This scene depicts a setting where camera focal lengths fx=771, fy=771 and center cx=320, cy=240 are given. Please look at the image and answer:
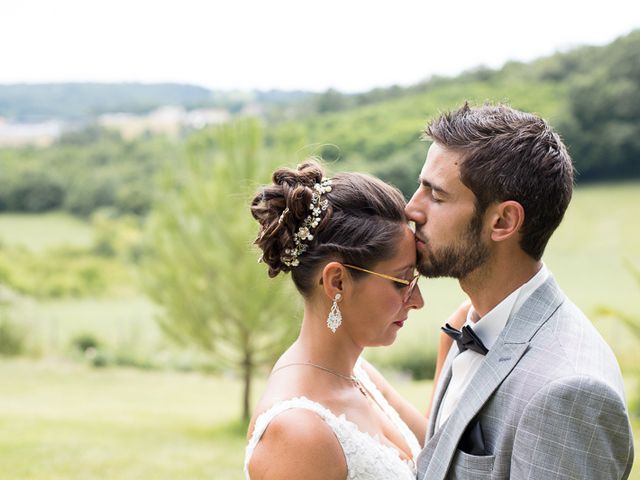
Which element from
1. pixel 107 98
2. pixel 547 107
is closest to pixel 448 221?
pixel 547 107

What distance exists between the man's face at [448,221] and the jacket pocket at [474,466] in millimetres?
478

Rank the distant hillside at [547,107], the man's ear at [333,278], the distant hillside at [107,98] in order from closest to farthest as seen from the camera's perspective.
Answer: the man's ear at [333,278] < the distant hillside at [547,107] < the distant hillside at [107,98]

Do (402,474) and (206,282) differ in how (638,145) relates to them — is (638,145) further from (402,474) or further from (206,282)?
(402,474)

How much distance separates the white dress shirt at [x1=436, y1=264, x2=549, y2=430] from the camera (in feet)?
6.86

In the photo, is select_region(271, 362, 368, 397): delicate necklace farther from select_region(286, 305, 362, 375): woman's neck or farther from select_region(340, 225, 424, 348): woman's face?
select_region(340, 225, 424, 348): woman's face

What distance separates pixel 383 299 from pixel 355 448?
16.4 inches

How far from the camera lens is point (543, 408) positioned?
179cm

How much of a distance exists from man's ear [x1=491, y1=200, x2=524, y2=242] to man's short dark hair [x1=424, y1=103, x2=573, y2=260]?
0.02m

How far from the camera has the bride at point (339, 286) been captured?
6.93 feet

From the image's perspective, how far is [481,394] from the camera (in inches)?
77.7

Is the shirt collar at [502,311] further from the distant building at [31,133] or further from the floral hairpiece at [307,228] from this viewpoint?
the distant building at [31,133]

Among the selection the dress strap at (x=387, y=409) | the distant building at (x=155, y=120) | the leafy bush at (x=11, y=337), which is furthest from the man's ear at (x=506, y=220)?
the distant building at (x=155, y=120)

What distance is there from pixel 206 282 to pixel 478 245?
887cm

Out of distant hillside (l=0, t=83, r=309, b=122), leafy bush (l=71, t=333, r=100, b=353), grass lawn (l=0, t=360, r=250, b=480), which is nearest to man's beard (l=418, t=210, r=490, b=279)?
grass lawn (l=0, t=360, r=250, b=480)
